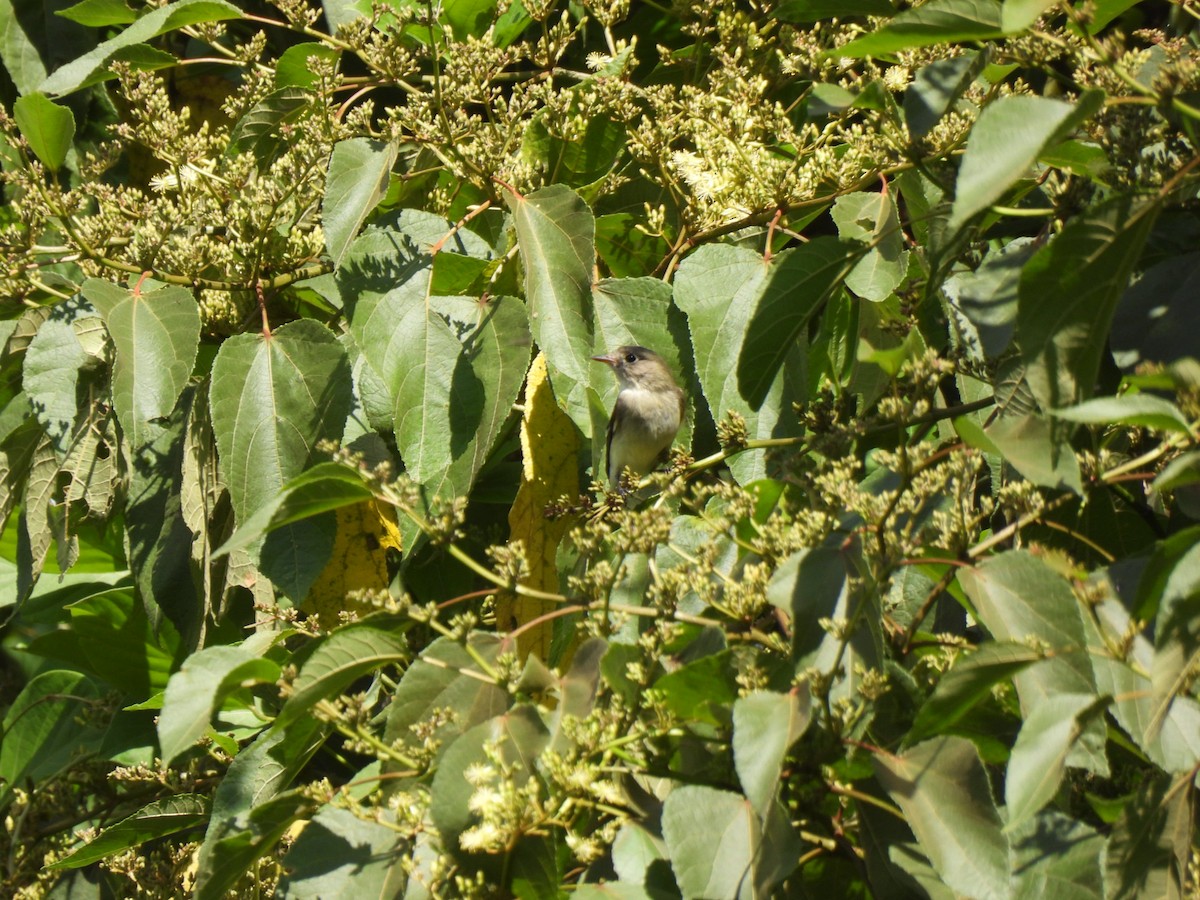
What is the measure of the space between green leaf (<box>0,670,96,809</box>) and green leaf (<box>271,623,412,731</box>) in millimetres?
1480

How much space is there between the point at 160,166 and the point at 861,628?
2904 millimetres

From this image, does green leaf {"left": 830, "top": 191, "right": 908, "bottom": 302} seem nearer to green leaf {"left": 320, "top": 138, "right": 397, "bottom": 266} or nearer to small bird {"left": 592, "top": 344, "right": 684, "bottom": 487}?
green leaf {"left": 320, "top": 138, "right": 397, "bottom": 266}

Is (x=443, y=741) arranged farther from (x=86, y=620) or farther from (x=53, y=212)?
(x=86, y=620)

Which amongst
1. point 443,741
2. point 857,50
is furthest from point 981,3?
point 443,741

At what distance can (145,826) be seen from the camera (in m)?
2.56

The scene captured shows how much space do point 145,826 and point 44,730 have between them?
2.49ft

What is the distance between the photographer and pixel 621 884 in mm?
1669

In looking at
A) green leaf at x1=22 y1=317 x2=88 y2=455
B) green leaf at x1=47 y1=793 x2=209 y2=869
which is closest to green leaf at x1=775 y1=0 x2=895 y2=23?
green leaf at x1=22 y1=317 x2=88 y2=455

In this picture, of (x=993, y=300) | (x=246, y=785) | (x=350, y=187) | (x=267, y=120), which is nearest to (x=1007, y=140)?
(x=993, y=300)

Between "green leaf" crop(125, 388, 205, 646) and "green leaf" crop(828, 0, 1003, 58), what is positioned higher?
"green leaf" crop(828, 0, 1003, 58)

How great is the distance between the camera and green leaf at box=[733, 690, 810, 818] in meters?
1.45

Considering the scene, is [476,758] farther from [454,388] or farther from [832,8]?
[832,8]

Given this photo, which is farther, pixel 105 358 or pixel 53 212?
pixel 105 358

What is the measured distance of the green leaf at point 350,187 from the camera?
7.77 ft
